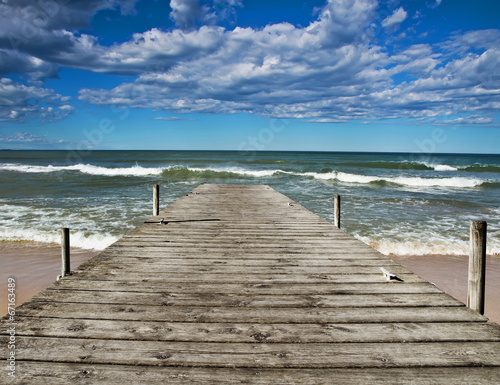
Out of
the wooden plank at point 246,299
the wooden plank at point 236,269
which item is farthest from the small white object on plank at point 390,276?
the wooden plank at point 246,299

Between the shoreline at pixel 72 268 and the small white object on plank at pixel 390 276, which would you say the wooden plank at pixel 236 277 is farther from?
the shoreline at pixel 72 268

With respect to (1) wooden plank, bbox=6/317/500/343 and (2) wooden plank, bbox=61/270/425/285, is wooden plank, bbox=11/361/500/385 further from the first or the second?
(2) wooden plank, bbox=61/270/425/285

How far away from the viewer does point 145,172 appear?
3484 cm

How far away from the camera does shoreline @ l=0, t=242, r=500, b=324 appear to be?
5.89m

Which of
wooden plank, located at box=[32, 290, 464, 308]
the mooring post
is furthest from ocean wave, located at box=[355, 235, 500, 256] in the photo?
the mooring post

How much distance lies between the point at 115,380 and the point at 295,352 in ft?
3.96

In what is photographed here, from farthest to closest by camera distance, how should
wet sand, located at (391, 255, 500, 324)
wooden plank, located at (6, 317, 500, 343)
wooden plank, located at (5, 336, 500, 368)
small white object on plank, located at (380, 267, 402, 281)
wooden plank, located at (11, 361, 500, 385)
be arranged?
1. wet sand, located at (391, 255, 500, 324)
2. small white object on plank, located at (380, 267, 402, 281)
3. wooden plank, located at (6, 317, 500, 343)
4. wooden plank, located at (5, 336, 500, 368)
5. wooden plank, located at (11, 361, 500, 385)

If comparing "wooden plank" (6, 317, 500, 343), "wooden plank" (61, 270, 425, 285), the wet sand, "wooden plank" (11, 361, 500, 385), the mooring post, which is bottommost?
the wet sand

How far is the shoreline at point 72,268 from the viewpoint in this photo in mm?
5893

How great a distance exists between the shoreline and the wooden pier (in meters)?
2.77

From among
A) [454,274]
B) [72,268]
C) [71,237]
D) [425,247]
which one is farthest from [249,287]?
[71,237]

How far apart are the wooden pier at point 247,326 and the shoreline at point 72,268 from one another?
277 centimetres

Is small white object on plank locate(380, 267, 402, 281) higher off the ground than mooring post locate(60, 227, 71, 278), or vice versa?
mooring post locate(60, 227, 71, 278)

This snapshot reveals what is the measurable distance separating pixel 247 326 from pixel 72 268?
5901 mm
